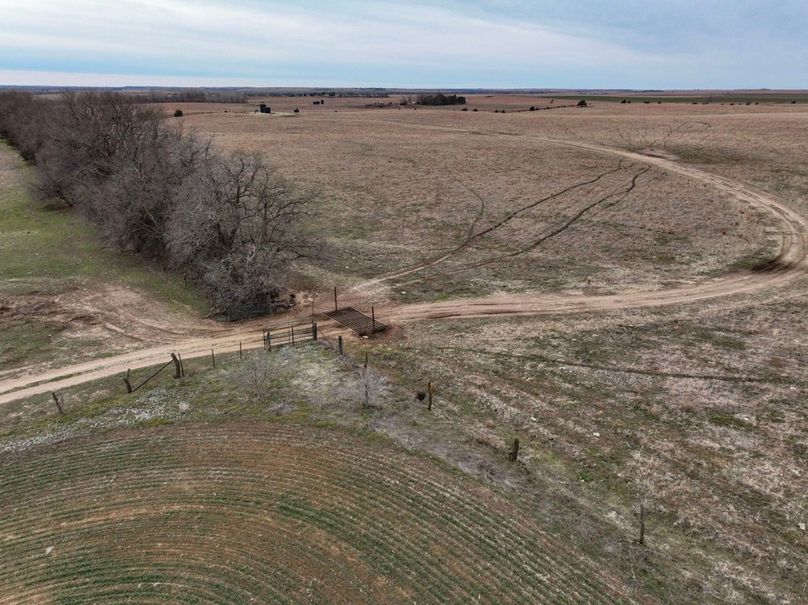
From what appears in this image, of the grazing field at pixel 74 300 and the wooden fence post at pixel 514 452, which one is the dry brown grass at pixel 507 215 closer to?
the grazing field at pixel 74 300

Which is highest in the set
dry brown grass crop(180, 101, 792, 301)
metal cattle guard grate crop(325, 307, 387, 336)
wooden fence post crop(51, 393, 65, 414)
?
dry brown grass crop(180, 101, 792, 301)

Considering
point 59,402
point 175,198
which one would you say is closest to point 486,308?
point 59,402

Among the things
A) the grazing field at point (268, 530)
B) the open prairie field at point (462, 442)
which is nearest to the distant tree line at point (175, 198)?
the open prairie field at point (462, 442)

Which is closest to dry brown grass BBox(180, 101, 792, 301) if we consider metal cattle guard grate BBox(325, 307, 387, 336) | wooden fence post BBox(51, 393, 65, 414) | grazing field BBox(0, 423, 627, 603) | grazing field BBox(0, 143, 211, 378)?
metal cattle guard grate BBox(325, 307, 387, 336)

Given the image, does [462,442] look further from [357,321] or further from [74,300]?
[74,300]

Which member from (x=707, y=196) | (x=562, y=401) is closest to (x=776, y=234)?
(x=707, y=196)

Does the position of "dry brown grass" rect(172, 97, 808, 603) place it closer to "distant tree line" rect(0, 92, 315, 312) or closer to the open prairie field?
the open prairie field

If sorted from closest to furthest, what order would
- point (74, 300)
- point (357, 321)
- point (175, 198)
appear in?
point (357, 321) → point (74, 300) → point (175, 198)
